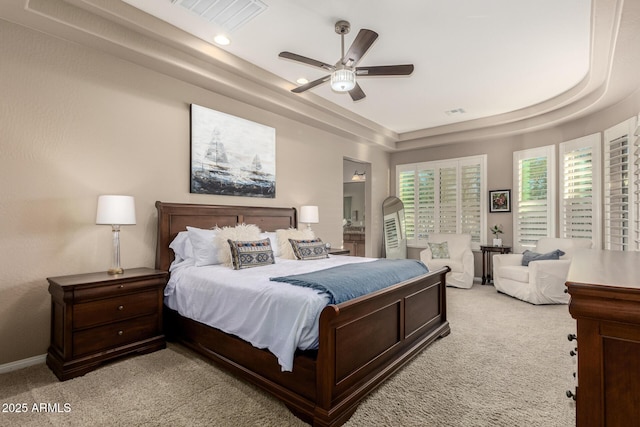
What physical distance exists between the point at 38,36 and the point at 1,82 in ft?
1.71

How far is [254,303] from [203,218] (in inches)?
73.2

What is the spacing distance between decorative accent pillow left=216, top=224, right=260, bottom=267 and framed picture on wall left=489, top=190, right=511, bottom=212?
4.79 meters

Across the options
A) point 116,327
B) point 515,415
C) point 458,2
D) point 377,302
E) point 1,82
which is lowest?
point 515,415

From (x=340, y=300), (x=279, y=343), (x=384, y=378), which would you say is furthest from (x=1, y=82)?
(x=384, y=378)

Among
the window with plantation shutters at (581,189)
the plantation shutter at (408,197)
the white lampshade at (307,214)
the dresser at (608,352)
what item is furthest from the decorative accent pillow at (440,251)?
the dresser at (608,352)

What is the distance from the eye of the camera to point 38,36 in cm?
282

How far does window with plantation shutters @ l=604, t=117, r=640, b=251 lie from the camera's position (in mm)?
3852

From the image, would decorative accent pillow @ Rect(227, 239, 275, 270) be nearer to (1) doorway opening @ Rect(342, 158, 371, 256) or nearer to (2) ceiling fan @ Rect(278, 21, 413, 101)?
(2) ceiling fan @ Rect(278, 21, 413, 101)

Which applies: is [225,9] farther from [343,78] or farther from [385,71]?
[385,71]

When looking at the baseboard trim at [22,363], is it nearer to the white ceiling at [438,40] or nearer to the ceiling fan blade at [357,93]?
the white ceiling at [438,40]

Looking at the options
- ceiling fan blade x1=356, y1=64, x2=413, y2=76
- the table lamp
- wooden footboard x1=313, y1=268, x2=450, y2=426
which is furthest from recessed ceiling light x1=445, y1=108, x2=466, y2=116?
the table lamp

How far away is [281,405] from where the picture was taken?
7.20 ft

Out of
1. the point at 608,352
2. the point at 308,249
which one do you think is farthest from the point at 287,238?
the point at 608,352

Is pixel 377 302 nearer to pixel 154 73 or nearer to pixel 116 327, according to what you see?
pixel 116 327
